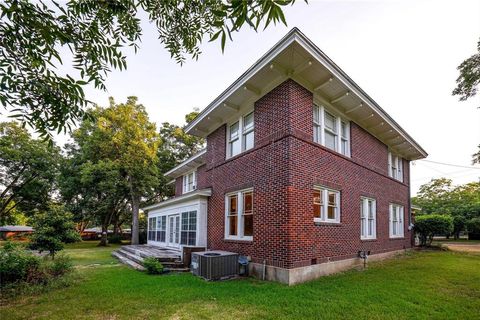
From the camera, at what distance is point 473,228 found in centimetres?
A: 2909

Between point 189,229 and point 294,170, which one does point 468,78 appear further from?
point 189,229

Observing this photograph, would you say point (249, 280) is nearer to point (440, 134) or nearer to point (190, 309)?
point (190, 309)

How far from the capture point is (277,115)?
822cm

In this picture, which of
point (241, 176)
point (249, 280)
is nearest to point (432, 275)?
point (249, 280)

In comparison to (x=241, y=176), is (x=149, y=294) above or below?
below

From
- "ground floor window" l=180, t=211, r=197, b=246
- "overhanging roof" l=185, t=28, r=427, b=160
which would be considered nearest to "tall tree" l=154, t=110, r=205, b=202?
"ground floor window" l=180, t=211, r=197, b=246

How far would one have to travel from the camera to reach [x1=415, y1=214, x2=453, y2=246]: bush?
1694 centimetres

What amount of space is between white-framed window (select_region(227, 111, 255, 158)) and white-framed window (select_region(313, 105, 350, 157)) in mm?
2234

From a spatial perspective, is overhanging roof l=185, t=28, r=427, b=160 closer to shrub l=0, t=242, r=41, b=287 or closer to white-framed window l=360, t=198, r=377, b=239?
white-framed window l=360, t=198, r=377, b=239

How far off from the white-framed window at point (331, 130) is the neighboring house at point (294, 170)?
4cm

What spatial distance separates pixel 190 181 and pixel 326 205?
11.1 m

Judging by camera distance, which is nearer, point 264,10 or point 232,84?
point 264,10

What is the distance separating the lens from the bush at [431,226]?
16938mm

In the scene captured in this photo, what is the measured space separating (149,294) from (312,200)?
5.19 m
